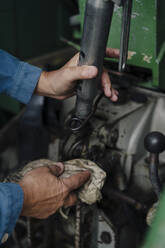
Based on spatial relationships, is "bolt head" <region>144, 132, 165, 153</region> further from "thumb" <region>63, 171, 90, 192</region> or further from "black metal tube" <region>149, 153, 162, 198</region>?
"thumb" <region>63, 171, 90, 192</region>

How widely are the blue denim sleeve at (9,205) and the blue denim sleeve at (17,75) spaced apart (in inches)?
15.6

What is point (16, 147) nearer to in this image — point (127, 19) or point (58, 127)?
point (58, 127)

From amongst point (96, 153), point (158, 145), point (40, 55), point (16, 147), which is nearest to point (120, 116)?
point (96, 153)

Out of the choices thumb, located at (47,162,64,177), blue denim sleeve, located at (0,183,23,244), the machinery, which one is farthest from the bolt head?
blue denim sleeve, located at (0,183,23,244)

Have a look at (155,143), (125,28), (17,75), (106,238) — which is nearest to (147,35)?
(125,28)

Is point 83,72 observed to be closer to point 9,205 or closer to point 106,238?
point 9,205

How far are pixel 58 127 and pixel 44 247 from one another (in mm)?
549

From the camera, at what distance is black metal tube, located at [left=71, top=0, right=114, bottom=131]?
732mm

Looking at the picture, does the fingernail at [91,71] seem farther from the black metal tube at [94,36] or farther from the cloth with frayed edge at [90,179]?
the cloth with frayed edge at [90,179]

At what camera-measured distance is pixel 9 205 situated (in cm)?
79

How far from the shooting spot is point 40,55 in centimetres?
209

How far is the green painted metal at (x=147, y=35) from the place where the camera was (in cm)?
91

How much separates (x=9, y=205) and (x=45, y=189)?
12 centimetres

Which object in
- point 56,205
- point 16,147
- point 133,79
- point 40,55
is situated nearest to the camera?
point 56,205
